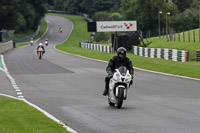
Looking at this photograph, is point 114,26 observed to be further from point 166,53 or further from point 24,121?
point 24,121

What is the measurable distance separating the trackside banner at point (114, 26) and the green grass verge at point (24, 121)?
56425mm

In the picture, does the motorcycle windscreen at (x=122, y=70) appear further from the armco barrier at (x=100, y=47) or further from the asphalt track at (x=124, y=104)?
the armco barrier at (x=100, y=47)

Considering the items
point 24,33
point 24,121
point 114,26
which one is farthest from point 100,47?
point 24,33

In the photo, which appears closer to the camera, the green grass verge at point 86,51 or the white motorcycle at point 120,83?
the white motorcycle at point 120,83

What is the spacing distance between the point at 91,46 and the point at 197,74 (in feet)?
163

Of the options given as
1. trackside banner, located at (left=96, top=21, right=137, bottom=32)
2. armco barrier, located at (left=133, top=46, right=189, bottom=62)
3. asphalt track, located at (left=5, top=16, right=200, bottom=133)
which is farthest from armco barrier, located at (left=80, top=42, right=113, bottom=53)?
asphalt track, located at (left=5, top=16, right=200, bottom=133)

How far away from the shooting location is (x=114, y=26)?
69.8 metres

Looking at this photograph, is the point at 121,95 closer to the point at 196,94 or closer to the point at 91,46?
the point at 196,94

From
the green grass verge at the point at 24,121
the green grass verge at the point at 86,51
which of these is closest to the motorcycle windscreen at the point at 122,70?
the green grass verge at the point at 24,121

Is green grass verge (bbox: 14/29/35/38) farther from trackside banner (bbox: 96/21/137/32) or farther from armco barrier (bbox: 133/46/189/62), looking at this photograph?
armco barrier (bbox: 133/46/189/62)

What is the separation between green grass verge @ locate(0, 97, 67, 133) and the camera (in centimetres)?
918

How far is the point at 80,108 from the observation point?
519 inches

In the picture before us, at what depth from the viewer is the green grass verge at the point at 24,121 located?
30.1 feet

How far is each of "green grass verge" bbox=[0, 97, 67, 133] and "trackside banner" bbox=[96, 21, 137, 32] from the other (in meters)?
56.4
